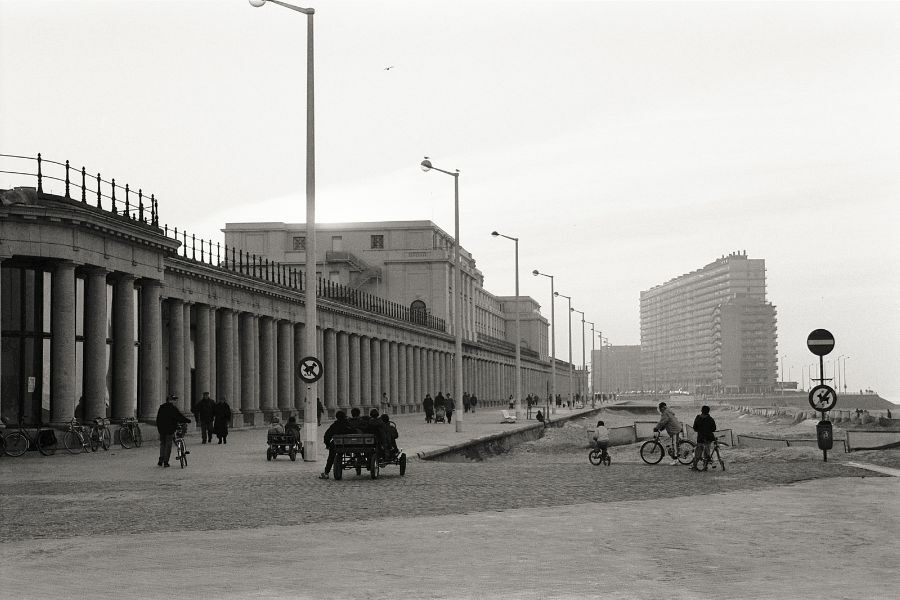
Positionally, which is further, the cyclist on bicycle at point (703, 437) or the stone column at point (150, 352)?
the stone column at point (150, 352)

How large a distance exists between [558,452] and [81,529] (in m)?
32.3

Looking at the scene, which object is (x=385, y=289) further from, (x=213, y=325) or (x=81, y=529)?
(x=81, y=529)

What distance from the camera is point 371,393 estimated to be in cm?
8206

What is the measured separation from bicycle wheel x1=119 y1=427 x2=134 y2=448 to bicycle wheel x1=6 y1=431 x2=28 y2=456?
5079 millimetres

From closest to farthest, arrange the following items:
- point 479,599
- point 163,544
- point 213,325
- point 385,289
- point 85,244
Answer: point 479,599, point 163,544, point 85,244, point 213,325, point 385,289

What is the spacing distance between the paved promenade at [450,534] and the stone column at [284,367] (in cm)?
3522

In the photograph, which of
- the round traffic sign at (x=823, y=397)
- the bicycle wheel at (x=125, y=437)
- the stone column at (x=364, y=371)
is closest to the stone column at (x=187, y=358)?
the bicycle wheel at (x=125, y=437)

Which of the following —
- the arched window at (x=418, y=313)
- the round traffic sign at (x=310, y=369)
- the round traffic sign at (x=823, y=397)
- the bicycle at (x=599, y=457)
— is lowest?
the bicycle at (x=599, y=457)

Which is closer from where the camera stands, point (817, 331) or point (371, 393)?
point (817, 331)

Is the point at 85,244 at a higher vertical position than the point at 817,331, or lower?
higher

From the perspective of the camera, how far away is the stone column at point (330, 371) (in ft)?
231

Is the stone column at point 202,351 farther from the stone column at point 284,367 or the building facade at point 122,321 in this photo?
the stone column at point 284,367

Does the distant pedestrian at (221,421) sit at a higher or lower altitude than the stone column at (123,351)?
lower

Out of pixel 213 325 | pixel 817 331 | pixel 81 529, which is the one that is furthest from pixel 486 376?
pixel 81 529
